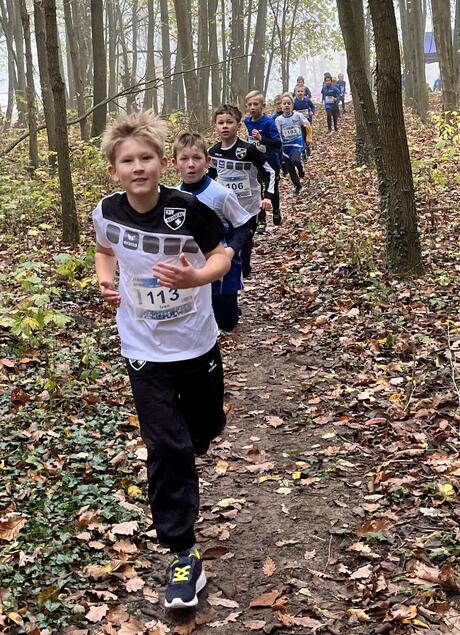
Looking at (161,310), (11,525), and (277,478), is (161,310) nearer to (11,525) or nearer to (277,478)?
(11,525)

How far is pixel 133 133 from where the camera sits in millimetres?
3482

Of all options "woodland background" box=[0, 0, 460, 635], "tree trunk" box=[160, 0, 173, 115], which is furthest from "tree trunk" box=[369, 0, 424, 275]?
"tree trunk" box=[160, 0, 173, 115]

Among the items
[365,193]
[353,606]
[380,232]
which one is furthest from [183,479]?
[365,193]

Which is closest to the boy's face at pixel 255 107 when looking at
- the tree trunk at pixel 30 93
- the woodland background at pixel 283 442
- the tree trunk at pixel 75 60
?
the woodland background at pixel 283 442

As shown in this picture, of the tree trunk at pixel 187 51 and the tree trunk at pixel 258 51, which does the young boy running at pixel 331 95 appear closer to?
the tree trunk at pixel 258 51

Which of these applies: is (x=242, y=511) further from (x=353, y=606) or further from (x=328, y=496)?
(x=353, y=606)

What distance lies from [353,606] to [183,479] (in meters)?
1.01

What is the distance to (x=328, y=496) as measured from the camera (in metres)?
4.52

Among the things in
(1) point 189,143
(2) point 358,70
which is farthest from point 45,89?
(1) point 189,143

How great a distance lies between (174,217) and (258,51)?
31790mm

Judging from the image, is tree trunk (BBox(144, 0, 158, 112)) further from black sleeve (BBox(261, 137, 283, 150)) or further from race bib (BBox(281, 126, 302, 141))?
black sleeve (BBox(261, 137, 283, 150))

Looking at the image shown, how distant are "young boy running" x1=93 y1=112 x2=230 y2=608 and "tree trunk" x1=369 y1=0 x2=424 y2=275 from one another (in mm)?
4647

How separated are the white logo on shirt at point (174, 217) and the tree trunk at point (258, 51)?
2858cm

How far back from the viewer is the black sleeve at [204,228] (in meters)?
3.55
